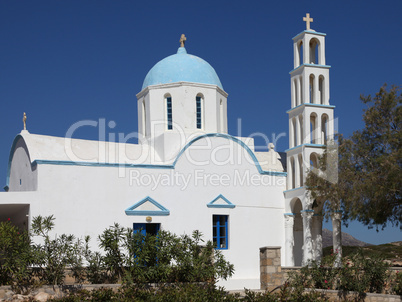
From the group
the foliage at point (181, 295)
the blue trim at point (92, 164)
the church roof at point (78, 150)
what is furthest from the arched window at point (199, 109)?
the foliage at point (181, 295)

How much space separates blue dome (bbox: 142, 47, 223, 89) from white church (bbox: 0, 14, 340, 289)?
53 millimetres

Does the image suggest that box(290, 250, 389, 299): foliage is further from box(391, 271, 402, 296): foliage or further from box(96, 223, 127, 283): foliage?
box(96, 223, 127, 283): foliage

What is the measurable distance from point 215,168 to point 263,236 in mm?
2999

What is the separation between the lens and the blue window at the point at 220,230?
66.5 feet

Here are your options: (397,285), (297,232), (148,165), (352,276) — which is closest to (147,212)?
(148,165)

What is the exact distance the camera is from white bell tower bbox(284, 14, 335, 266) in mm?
20203

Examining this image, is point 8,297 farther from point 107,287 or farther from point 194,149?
point 194,149

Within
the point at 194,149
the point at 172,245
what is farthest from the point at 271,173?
the point at 172,245

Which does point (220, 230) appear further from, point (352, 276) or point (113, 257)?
point (352, 276)

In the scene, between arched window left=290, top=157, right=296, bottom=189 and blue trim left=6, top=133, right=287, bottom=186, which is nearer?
blue trim left=6, top=133, right=287, bottom=186

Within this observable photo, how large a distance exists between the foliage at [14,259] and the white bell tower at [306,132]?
32.2 ft

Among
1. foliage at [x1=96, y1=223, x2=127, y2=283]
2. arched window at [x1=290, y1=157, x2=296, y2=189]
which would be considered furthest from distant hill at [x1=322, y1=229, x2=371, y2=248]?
foliage at [x1=96, y1=223, x2=127, y2=283]

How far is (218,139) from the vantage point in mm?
21188

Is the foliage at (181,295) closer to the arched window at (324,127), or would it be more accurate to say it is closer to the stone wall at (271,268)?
the stone wall at (271,268)
